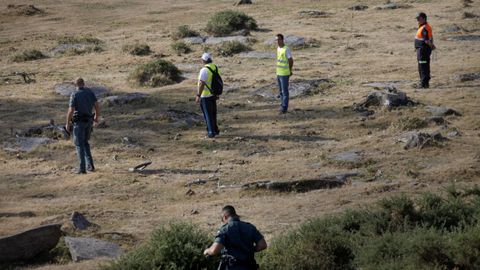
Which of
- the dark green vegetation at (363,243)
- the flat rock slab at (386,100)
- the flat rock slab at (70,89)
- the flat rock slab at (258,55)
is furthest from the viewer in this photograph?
the flat rock slab at (258,55)

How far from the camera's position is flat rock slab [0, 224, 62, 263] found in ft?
35.0

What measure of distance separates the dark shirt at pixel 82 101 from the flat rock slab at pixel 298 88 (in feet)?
21.7

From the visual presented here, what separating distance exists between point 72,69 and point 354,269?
16954 millimetres

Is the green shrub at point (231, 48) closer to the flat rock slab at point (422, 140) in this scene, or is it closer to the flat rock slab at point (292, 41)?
the flat rock slab at point (292, 41)

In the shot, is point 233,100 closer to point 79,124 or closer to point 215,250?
point 79,124

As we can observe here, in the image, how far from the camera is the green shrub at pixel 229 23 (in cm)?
3011

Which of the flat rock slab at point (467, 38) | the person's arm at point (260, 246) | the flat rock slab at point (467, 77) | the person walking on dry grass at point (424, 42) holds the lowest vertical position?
the flat rock slab at point (467, 77)

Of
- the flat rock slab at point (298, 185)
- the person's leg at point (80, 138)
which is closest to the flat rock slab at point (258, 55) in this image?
the person's leg at point (80, 138)

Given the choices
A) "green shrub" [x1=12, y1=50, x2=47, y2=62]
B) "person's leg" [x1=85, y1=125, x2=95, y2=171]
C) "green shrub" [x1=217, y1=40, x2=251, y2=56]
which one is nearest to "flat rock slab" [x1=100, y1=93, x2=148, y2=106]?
"person's leg" [x1=85, y1=125, x2=95, y2=171]

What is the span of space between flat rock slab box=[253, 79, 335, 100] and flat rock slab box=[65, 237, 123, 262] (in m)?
10.0

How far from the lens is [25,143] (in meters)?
17.3

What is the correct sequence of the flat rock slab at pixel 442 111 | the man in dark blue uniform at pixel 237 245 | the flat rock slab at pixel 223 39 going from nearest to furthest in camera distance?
the man in dark blue uniform at pixel 237 245, the flat rock slab at pixel 442 111, the flat rock slab at pixel 223 39

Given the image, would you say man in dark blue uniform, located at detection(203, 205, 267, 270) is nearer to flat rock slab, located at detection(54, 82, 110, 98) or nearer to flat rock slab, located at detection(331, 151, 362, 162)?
flat rock slab, located at detection(331, 151, 362, 162)

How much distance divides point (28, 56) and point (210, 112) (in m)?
12.8
